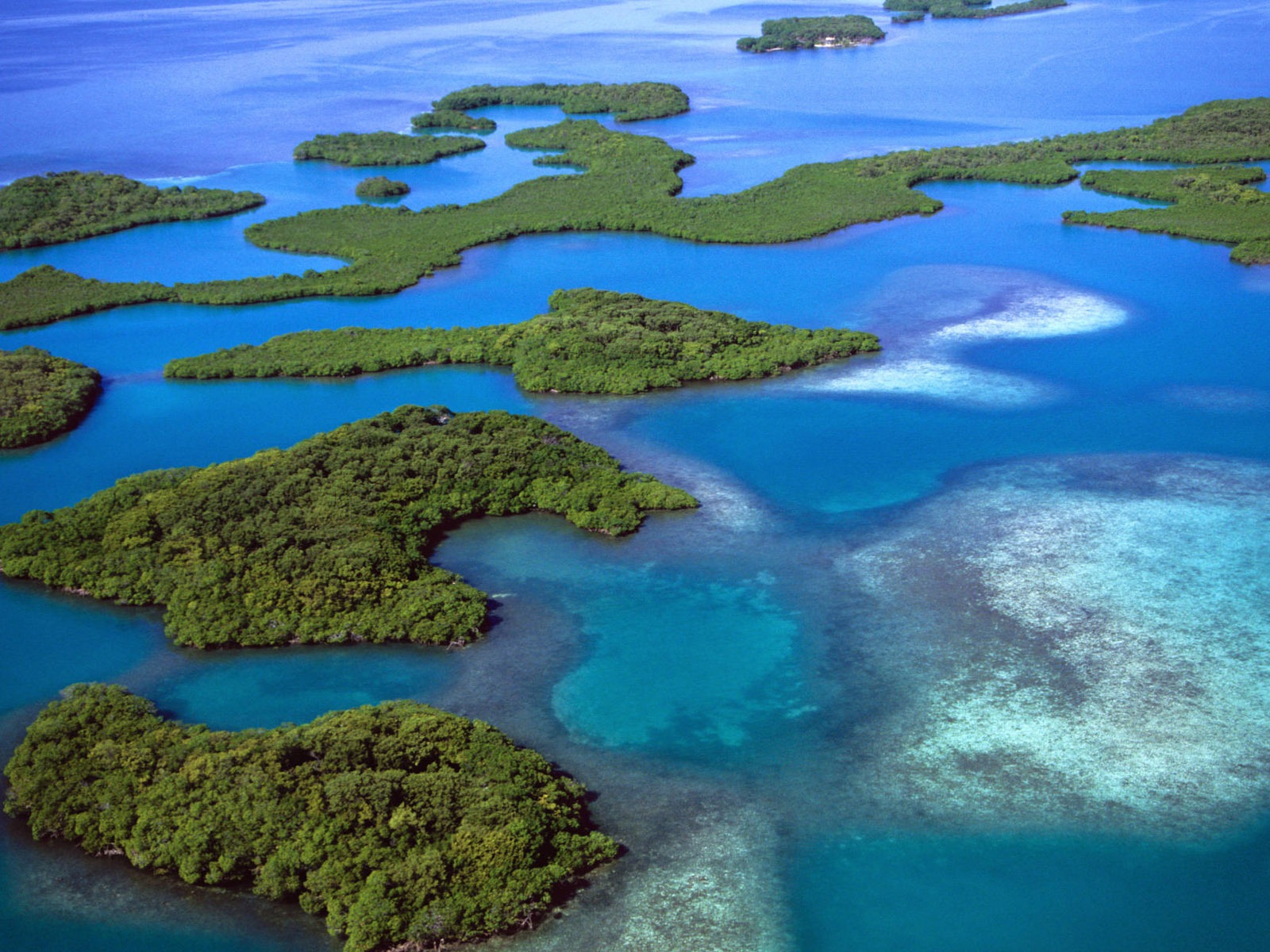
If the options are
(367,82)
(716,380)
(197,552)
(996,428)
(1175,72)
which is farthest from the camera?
(367,82)

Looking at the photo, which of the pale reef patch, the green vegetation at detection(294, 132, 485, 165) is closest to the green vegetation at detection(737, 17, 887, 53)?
the green vegetation at detection(294, 132, 485, 165)

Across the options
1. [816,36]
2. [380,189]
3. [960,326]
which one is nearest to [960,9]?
[816,36]

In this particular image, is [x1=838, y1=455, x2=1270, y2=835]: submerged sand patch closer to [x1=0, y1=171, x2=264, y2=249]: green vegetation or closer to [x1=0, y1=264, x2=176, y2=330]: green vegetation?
[x1=0, y1=264, x2=176, y2=330]: green vegetation

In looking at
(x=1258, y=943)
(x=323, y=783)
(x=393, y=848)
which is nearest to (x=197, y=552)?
(x=323, y=783)

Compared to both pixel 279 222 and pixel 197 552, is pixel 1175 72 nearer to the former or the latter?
pixel 279 222

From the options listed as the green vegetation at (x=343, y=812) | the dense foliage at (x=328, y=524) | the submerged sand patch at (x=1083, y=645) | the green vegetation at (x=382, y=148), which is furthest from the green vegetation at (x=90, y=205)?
the submerged sand patch at (x=1083, y=645)

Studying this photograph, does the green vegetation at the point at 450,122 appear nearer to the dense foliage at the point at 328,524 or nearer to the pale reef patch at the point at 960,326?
the pale reef patch at the point at 960,326

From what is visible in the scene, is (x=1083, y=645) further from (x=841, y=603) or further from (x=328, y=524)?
(x=328, y=524)
